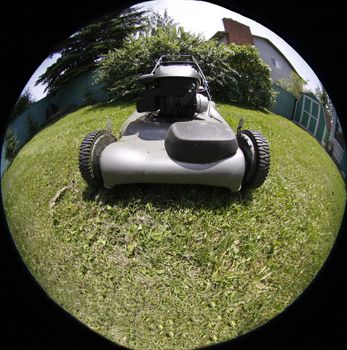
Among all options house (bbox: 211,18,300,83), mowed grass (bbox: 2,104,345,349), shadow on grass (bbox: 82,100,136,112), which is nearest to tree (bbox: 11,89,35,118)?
mowed grass (bbox: 2,104,345,349)

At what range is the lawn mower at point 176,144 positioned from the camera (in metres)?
2.03

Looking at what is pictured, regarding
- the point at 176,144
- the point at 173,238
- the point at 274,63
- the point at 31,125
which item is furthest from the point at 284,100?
the point at 31,125

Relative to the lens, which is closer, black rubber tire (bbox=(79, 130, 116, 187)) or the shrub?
the shrub

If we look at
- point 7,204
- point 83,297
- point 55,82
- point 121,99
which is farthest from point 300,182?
point 7,204

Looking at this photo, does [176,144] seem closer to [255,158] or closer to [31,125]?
[255,158]

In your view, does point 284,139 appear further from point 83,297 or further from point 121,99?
point 83,297

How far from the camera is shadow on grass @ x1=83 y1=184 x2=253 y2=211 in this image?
79.4 inches

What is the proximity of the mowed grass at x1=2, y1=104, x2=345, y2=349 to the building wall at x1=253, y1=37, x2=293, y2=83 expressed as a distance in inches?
10.2

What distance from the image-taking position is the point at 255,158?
86.2 inches

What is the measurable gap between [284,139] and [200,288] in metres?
1.08

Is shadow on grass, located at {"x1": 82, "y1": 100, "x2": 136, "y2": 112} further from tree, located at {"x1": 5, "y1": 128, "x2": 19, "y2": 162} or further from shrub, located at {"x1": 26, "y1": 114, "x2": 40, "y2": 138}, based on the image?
tree, located at {"x1": 5, "y1": 128, "x2": 19, "y2": 162}

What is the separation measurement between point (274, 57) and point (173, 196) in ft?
3.33

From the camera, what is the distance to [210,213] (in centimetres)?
200

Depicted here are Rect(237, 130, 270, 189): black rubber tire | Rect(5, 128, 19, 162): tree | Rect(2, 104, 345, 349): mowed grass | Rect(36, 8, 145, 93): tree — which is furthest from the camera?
Rect(237, 130, 270, 189): black rubber tire
